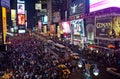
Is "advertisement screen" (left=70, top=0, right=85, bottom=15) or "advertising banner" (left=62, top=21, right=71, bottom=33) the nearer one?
"advertisement screen" (left=70, top=0, right=85, bottom=15)

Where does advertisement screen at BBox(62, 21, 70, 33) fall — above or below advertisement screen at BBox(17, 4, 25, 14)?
below

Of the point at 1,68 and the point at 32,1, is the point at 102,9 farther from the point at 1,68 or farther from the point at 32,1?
the point at 32,1

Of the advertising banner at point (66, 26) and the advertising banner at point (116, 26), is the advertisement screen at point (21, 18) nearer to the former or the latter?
the advertising banner at point (66, 26)

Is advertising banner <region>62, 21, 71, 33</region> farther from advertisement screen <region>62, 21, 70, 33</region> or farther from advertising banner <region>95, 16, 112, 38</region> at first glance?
advertising banner <region>95, 16, 112, 38</region>

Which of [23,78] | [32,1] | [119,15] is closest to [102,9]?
[119,15]

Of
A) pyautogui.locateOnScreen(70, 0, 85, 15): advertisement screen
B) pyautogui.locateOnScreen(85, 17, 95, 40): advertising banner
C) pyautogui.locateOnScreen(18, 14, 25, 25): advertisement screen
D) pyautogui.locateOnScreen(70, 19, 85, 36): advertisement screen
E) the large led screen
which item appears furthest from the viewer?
pyautogui.locateOnScreen(18, 14, 25, 25): advertisement screen

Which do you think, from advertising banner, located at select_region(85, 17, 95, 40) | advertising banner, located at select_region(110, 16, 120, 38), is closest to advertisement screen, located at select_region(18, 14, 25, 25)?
advertising banner, located at select_region(85, 17, 95, 40)

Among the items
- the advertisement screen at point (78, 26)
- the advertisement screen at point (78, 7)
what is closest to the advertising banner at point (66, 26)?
the advertisement screen at point (78, 7)

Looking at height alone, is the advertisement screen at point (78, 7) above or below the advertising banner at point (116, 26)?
above
